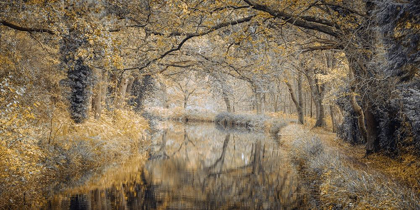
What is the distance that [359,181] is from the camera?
577 cm

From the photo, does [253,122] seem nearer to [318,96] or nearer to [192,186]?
[318,96]

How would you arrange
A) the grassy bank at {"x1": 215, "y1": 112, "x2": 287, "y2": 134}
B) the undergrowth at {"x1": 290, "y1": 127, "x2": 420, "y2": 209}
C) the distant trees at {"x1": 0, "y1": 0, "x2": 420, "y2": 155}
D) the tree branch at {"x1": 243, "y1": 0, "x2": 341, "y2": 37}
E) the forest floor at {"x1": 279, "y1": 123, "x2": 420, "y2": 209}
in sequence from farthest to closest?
1. the grassy bank at {"x1": 215, "y1": 112, "x2": 287, "y2": 134}
2. the tree branch at {"x1": 243, "y1": 0, "x2": 341, "y2": 37}
3. the distant trees at {"x1": 0, "y1": 0, "x2": 420, "y2": 155}
4. the forest floor at {"x1": 279, "y1": 123, "x2": 420, "y2": 209}
5. the undergrowth at {"x1": 290, "y1": 127, "x2": 420, "y2": 209}

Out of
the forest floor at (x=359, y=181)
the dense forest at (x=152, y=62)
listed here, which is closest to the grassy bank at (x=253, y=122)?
the dense forest at (x=152, y=62)

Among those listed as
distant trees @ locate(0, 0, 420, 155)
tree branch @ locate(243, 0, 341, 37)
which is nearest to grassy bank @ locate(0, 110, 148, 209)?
distant trees @ locate(0, 0, 420, 155)

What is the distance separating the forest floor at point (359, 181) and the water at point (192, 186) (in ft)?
2.02

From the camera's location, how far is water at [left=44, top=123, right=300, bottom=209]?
6.86 metres

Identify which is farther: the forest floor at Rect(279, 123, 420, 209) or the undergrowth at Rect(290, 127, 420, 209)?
the forest floor at Rect(279, 123, 420, 209)

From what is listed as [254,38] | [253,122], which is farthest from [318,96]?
[254,38]

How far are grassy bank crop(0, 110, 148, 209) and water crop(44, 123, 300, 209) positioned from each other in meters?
0.55

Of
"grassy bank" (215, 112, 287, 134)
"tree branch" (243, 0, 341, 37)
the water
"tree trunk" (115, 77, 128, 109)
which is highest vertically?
"tree branch" (243, 0, 341, 37)

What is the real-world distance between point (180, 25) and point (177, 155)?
7303 millimetres

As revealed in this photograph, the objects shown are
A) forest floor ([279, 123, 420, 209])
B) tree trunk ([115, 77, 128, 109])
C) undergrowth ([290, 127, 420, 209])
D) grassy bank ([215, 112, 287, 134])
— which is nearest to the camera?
undergrowth ([290, 127, 420, 209])

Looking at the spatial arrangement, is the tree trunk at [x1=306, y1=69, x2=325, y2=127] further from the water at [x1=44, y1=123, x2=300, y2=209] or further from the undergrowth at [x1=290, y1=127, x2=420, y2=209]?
the undergrowth at [x1=290, y1=127, x2=420, y2=209]

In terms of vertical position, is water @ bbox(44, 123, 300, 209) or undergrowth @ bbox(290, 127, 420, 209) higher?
undergrowth @ bbox(290, 127, 420, 209)
